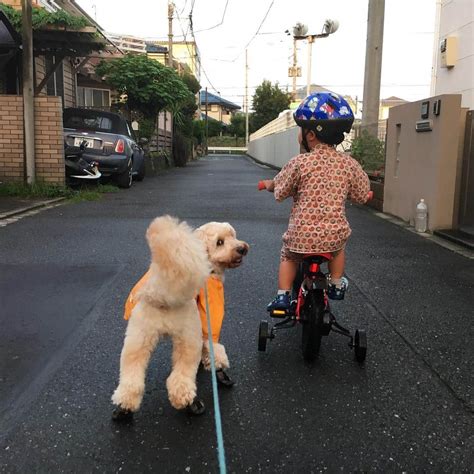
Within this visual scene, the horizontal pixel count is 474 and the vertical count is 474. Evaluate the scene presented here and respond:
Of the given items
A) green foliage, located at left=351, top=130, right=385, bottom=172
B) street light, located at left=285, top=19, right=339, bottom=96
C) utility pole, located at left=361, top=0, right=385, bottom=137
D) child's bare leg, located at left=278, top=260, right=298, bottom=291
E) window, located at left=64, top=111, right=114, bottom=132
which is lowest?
child's bare leg, located at left=278, top=260, right=298, bottom=291

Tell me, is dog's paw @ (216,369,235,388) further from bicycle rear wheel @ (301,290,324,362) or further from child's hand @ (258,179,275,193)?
child's hand @ (258,179,275,193)

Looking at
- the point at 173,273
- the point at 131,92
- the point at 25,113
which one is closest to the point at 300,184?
the point at 173,273

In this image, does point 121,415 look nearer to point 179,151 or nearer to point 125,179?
point 125,179

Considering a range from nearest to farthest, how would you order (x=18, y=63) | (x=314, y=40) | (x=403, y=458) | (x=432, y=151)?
1. (x=403, y=458)
2. (x=432, y=151)
3. (x=18, y=63)
4. (x=314, y=40)

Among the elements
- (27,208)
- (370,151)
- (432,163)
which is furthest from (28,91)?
(432,163)

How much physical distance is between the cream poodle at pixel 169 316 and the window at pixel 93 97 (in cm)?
2134

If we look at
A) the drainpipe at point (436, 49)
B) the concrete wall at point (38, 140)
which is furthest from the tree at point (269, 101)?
the concrete wall at point (38, 140)

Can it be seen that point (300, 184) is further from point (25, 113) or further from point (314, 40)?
point (314, 40)

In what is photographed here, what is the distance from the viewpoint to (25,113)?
1140 centimetres

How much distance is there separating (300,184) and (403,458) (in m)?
1.75

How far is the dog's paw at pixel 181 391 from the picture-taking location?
2.71 meters

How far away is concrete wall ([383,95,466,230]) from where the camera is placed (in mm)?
8281

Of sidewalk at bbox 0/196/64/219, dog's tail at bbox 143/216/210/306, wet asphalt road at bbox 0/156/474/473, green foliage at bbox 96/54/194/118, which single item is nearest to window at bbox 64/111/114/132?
sidewalk at bbox 0/196/64/219

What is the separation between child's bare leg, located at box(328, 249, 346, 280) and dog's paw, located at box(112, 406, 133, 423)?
161 centimetres
